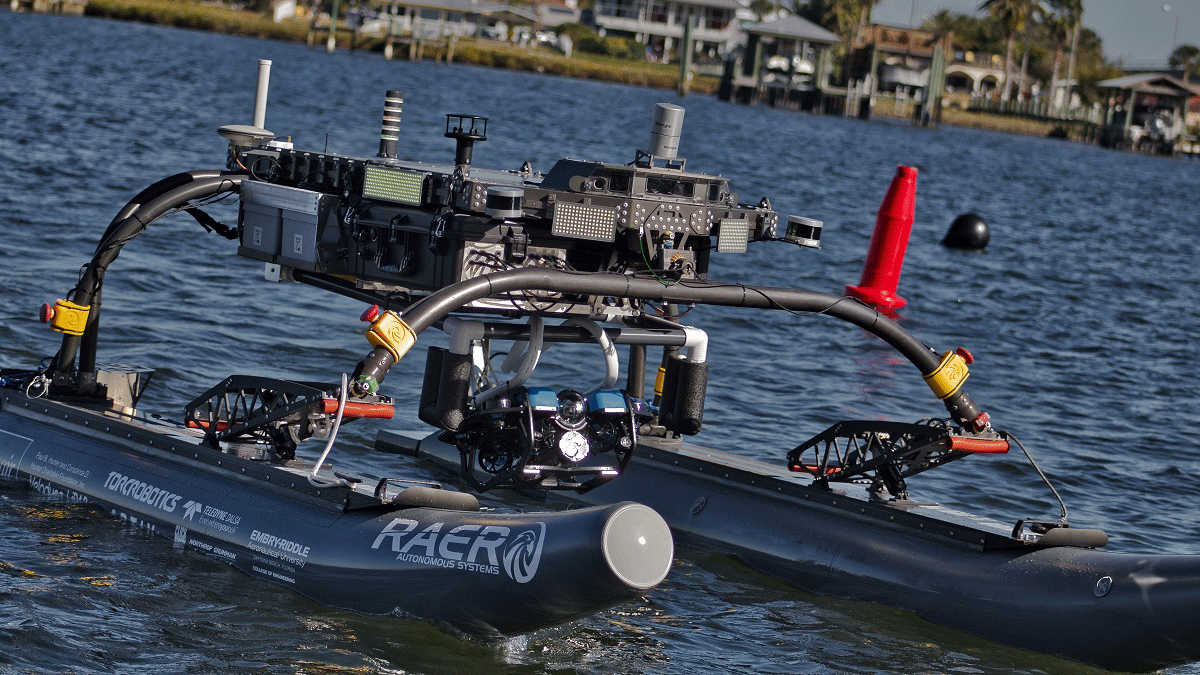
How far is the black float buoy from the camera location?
4441 centimetres

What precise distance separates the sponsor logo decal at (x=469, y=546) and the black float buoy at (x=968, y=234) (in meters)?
36.1

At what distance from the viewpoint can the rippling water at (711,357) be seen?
10.9 m

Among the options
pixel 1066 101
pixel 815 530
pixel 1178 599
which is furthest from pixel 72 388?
pixel 1066 101

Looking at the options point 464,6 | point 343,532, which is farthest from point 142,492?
point 464,6

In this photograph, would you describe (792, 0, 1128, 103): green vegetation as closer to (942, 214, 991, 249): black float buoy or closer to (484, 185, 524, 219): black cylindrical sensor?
(942, 214, 991, 249): black float buoy

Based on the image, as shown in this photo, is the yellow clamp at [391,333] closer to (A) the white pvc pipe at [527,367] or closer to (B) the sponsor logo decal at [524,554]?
(A) the white pvc pipe at [527,367]

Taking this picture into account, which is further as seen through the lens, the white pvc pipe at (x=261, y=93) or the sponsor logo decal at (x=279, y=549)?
the white pvc pipe at (x=261, y=93)

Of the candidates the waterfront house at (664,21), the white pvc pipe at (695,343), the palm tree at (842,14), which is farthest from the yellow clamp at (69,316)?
the palm tree at (842,14)

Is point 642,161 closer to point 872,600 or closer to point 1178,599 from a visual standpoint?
point 872,600

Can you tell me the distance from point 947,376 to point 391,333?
16.5ft

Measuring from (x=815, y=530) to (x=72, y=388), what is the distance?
7268 mm

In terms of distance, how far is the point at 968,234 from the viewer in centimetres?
4434

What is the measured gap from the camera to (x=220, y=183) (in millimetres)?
13719

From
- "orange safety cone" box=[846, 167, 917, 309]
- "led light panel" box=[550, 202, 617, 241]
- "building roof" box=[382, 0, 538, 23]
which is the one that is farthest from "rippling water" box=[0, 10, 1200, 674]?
"building roof" box=[382, 0, 538, 23]
